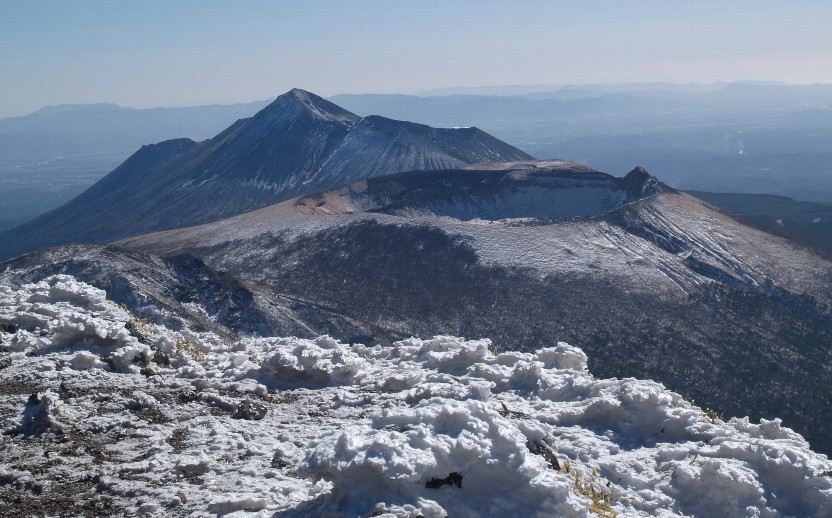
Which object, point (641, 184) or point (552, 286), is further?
point (641, 184)

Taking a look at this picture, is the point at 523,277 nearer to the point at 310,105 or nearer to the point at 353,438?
the point at 353,438

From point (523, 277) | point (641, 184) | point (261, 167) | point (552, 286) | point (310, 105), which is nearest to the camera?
point (552, 286)

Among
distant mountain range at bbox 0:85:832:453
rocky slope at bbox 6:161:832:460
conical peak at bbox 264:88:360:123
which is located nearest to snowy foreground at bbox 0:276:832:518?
distant mountain range at bbox 0:85:832:453

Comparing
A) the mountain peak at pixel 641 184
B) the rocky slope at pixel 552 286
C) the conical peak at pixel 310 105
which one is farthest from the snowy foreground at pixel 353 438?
the conical peak at pixel 310 105

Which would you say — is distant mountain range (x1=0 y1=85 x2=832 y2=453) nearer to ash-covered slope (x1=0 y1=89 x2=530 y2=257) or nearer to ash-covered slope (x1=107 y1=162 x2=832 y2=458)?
ash-covered slope (x1=107 y1=162 x2=832 y2=458)

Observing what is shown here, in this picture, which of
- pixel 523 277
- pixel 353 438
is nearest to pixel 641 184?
pixel 523 277

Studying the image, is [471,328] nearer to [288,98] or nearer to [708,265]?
[708,265]
